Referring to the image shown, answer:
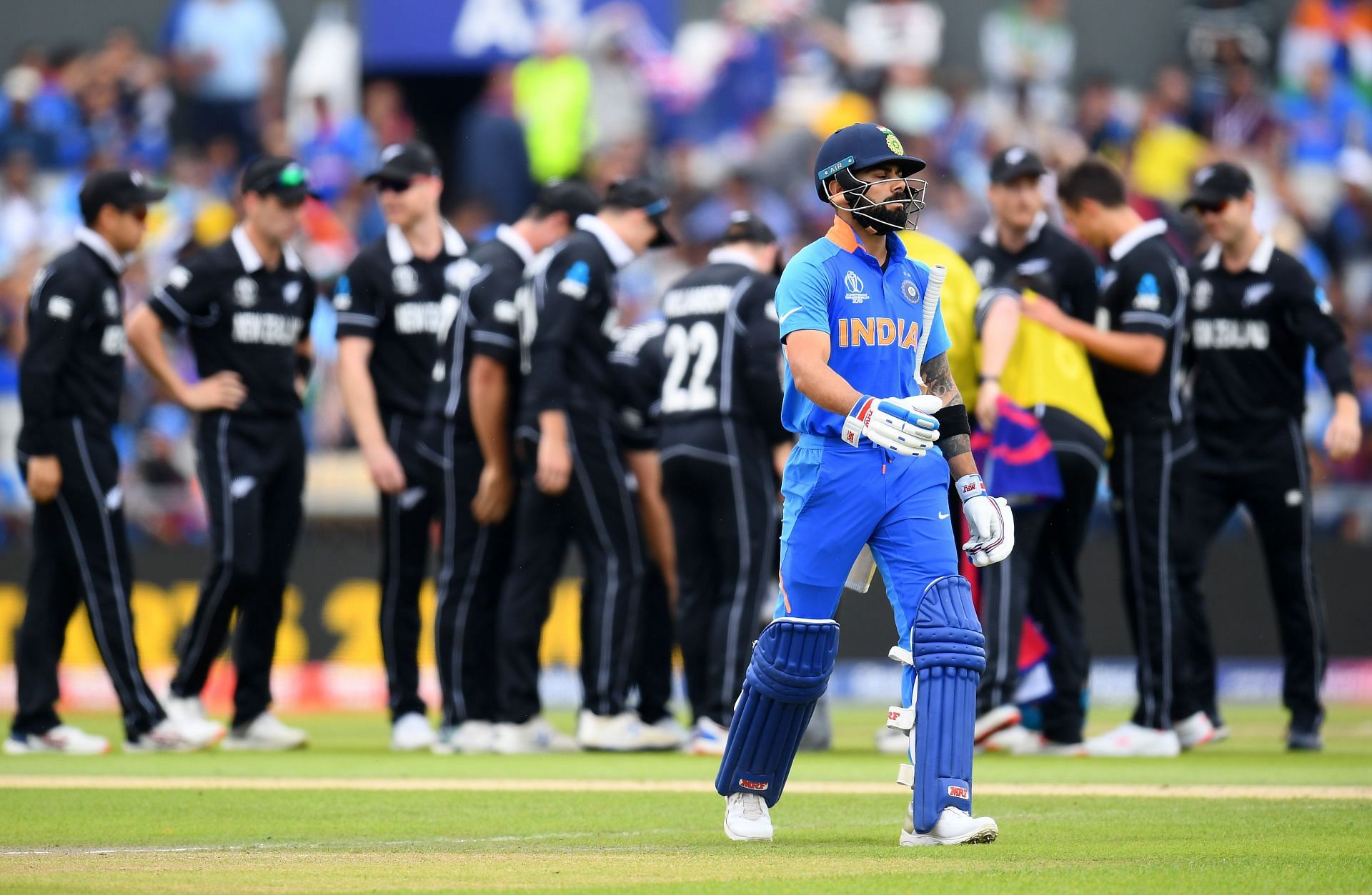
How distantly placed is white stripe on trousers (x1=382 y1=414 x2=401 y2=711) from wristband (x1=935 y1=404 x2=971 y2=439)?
5.05 metres

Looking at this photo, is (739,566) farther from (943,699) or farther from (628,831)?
(943,699)

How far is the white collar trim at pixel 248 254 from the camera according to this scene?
425 inches

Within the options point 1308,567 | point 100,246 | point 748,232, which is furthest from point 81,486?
point 1308,567

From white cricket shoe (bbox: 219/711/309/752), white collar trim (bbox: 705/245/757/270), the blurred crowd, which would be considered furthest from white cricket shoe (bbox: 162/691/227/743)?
the blurred crowd

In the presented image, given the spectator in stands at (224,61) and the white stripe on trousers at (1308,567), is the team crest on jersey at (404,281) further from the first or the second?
the spectator in stands at (224,61)

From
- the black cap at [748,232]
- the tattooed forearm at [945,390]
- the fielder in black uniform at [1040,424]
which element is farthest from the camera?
the black cap at [748,232]

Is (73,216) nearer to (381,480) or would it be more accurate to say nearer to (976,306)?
(381,480)

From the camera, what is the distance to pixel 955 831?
608cm

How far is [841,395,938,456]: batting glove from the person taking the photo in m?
6.05

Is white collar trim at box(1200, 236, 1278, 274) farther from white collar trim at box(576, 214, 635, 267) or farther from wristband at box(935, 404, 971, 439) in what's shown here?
wristband at box(935, 404, 971, 439)

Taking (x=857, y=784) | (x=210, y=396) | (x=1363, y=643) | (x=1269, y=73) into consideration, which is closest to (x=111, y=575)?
(x=210, y=396)

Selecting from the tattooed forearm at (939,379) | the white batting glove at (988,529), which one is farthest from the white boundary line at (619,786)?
the tattooed forearm at (939,379)

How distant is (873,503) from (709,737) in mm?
4137

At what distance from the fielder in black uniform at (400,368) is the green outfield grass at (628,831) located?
946mm
